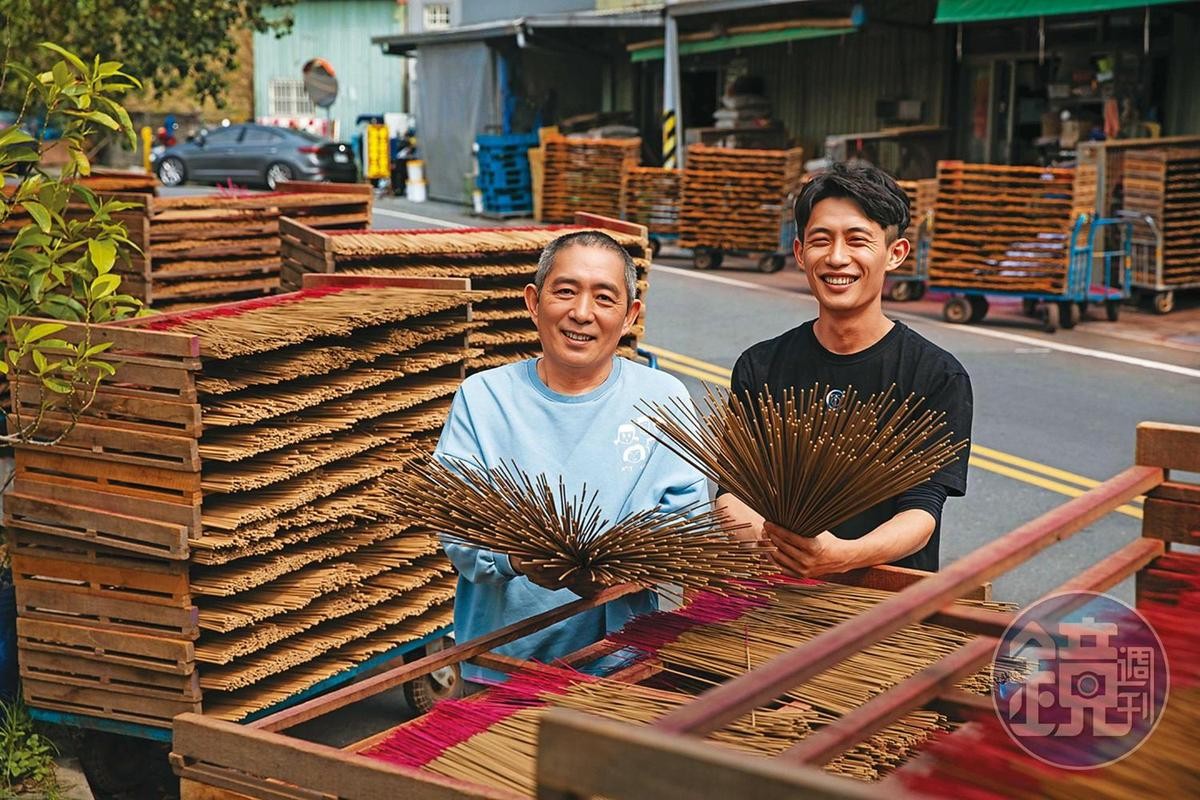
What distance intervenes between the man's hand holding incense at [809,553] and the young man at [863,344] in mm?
291

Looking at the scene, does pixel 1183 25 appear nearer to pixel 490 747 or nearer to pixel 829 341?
pixel 829 341

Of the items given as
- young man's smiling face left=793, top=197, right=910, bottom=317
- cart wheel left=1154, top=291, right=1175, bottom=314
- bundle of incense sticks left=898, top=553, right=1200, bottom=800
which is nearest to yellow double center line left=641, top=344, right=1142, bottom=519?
young man's smiling face left=793, top=197, right=910, bottom=317

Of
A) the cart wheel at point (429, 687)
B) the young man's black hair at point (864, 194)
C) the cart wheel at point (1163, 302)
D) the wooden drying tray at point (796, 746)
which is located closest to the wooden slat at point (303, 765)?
the wooden drying tray at point (796, 746)

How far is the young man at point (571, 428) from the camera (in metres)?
3.17

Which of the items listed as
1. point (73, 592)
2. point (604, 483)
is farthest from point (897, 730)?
point (73, 592)

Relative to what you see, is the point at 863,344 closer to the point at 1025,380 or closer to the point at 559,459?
the point at 559,459

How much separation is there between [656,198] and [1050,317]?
730cm

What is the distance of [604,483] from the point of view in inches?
125

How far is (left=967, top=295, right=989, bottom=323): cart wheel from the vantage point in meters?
14.8

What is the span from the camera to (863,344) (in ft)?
11.1

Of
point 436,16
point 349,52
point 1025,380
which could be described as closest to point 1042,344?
point 1025,380

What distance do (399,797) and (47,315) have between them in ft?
13.1

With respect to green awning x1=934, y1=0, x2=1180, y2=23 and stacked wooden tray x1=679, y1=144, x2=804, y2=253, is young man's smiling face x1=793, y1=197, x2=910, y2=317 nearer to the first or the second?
green awning x1=934, y1=0, x2=1180, y2=23

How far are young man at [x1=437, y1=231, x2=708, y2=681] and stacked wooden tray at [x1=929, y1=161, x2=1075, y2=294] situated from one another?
38.2ft
